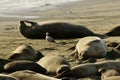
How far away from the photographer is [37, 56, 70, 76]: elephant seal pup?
7.44m

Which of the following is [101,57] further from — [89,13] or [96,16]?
[89,13]

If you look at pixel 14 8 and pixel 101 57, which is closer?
pixel 101 57

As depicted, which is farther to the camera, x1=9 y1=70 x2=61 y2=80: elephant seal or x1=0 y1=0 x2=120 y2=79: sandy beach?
x1=0 y1=0 x2=120 y2=79: sandy beach

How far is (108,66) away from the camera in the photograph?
7492 mm

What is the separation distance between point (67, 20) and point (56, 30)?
3.47m

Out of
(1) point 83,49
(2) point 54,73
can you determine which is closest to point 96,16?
(1) point 83,49

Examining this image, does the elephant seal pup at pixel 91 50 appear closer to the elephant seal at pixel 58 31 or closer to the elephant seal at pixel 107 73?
the elephant seal at pixel 107 73

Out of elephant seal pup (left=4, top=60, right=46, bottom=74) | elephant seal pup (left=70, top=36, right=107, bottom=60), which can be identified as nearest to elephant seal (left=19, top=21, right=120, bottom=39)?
elephant seal pup (left=70, top=36, right=107, bottom=60)

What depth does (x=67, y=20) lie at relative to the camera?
16.1 metres

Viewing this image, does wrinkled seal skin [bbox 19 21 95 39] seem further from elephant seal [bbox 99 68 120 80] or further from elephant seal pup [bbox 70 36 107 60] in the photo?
elephant seal [bbox 99 68 120 80]

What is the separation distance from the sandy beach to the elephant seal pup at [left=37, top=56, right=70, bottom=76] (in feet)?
5.58

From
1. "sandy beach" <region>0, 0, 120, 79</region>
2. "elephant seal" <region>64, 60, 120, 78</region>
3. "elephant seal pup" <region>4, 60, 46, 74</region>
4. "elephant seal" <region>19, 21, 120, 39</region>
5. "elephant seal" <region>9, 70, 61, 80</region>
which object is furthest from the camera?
"elephant seal" <region>19, 21, 120, 39</region>

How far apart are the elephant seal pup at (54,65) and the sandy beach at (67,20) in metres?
1.70

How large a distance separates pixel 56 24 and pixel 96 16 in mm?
4123
